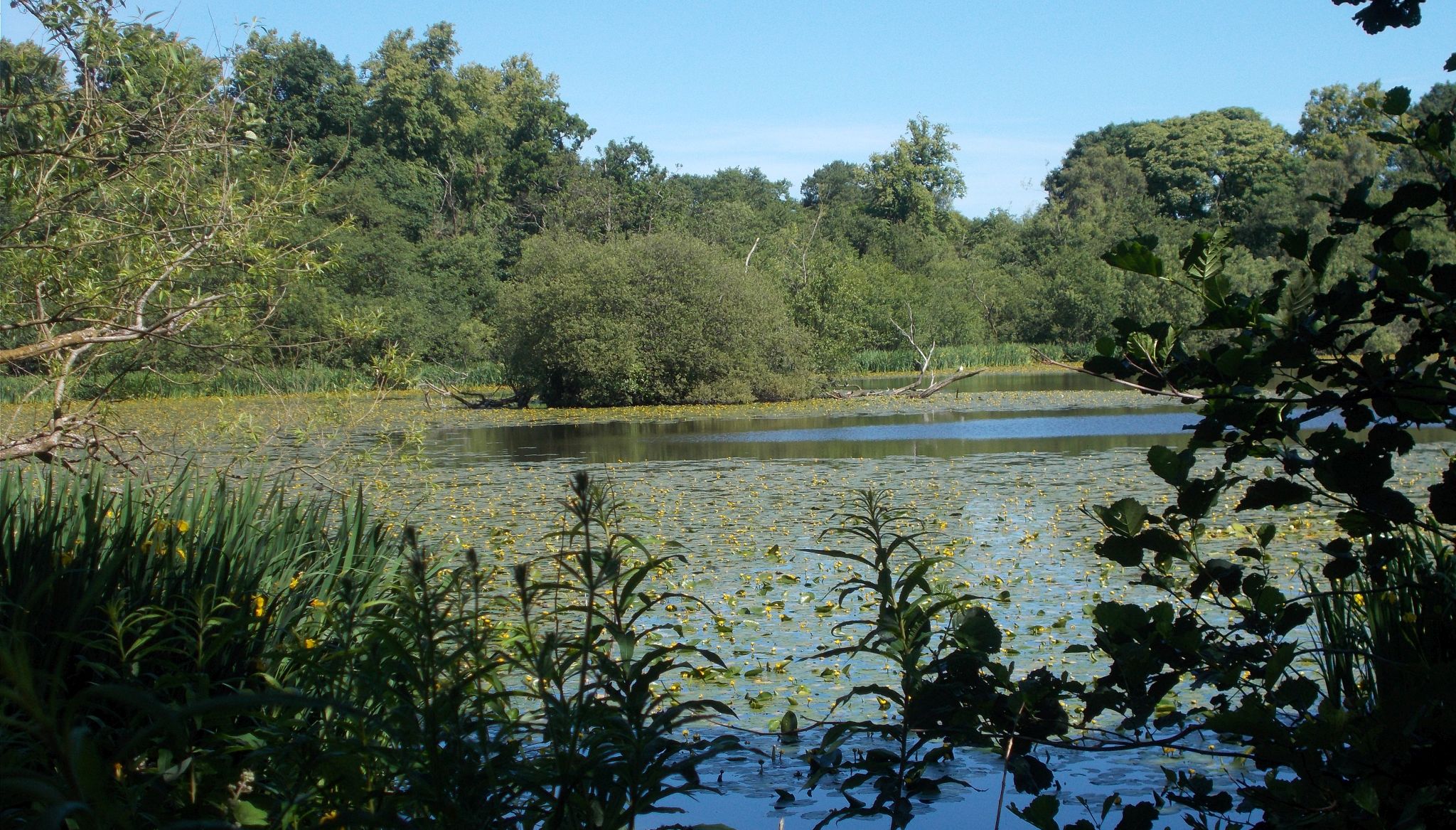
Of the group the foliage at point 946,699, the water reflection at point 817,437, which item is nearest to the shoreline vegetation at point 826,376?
the water reflection at point 817,437

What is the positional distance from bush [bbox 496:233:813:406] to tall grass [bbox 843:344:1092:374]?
10242 mm

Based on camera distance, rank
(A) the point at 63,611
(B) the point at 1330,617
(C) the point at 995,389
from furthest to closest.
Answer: (C) the point at 995,389 < (B) the point at 1330,617 < (A) the point at 63,611

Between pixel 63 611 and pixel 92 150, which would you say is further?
pixel 92 150

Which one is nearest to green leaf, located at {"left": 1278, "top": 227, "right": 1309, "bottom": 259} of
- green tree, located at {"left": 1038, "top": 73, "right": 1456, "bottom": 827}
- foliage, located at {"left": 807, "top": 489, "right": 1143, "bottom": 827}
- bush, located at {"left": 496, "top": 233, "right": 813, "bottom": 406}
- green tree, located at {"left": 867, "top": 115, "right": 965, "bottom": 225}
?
green tree, located at {"left": 1038, "top": 73, "right": 1456, "bottom": 827}

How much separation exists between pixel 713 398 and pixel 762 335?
81.0 inches

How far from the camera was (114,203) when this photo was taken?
6.80 metres

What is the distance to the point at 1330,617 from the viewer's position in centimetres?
434

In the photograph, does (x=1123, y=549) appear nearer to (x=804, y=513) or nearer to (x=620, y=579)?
(x=620, y=579)

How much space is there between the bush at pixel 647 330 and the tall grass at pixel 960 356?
33.6 ft

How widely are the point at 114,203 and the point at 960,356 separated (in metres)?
41.9

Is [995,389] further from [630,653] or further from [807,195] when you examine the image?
[807,195]

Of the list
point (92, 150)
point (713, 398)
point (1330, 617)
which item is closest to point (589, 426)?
point (713, 398)

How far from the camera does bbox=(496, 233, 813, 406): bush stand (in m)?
29.1

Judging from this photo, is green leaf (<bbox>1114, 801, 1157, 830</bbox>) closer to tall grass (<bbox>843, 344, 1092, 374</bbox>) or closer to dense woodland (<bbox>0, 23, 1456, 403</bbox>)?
dense woodland (<bbox>0, 23, 1456, 403</bbox>)
